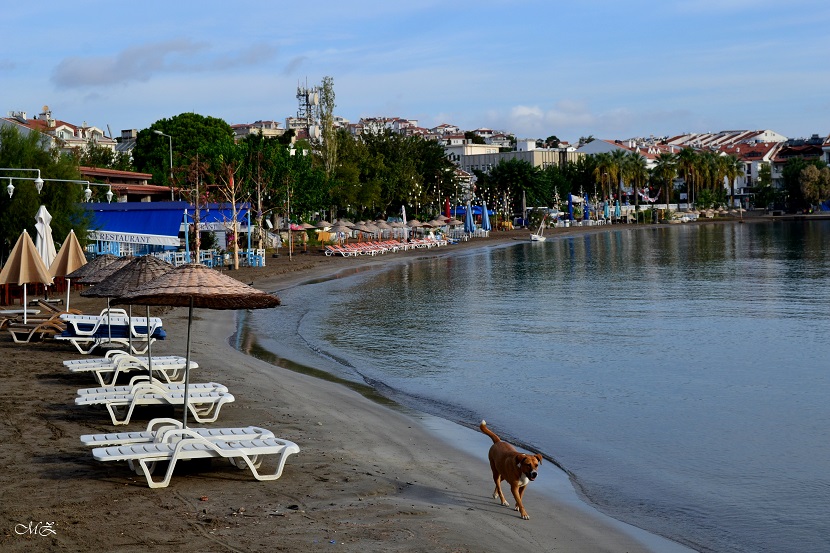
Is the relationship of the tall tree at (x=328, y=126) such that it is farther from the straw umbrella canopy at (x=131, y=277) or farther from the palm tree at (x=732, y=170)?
the palm tree at (x=732, y=170)

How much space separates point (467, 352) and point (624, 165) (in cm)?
11920

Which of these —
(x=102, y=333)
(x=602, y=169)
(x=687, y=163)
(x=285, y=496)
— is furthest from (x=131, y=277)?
(x=687, y=163)

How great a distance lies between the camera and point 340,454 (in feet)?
39.0

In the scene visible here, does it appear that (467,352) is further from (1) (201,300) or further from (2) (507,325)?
(1) (201,300)

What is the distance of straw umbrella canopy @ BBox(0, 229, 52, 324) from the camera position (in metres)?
21.1

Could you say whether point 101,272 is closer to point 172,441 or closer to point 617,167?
point 172,441

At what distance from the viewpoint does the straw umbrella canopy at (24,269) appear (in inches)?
830

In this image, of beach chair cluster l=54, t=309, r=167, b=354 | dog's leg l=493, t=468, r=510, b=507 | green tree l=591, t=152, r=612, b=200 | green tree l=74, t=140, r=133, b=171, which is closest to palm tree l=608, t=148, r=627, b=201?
green tree l=591, t=152, r=612, b=200

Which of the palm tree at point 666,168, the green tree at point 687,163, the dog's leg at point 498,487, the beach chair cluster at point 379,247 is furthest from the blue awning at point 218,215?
the green tree at point 687,163

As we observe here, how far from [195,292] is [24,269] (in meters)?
12.5

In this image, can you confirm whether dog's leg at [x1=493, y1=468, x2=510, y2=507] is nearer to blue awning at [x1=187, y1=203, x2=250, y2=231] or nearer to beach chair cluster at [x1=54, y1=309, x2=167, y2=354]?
beach chair cluster at [x1=54, y1=309, x2=167, y2=354]

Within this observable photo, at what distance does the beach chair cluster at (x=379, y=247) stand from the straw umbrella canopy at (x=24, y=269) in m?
43.0

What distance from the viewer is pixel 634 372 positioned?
21375 mm

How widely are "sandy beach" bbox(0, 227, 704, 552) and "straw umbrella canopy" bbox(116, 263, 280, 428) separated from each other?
1.38 meters
